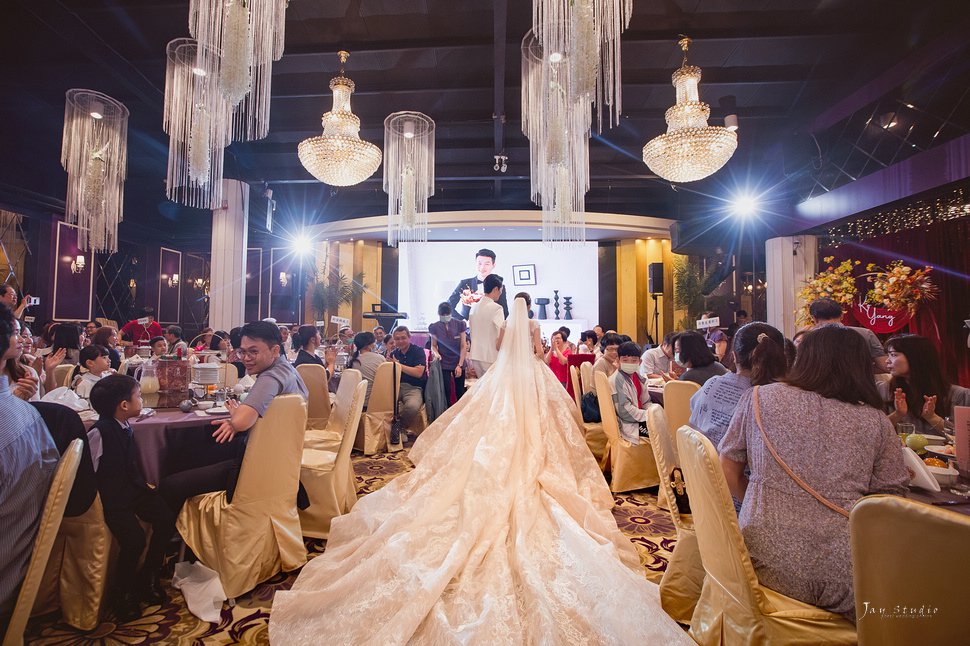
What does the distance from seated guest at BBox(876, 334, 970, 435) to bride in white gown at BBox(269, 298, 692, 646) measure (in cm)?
172

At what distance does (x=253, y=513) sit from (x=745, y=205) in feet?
27.5

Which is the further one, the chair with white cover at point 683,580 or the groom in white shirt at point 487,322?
the groom in white shirt at point 487,322

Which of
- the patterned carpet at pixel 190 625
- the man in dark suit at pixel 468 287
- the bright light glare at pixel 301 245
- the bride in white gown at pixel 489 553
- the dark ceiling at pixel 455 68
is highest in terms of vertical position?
the dark ceiling at pixel 455 68

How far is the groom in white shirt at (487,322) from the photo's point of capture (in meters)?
4.29

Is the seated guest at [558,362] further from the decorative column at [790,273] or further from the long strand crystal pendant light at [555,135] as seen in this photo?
the decorative column at [790,273]

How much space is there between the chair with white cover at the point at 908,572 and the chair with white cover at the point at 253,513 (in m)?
2.07

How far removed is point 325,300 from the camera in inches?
485

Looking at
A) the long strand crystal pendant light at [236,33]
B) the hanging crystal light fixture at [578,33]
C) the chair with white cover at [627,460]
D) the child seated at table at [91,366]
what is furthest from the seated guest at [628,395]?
the child seated at table at [91,366]

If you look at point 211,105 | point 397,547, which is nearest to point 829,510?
point 397,547

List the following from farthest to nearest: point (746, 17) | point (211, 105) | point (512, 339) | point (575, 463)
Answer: point (746, 17)
point (512, 339)
point (211, 105)
point (575, 463)

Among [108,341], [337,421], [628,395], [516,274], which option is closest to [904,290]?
[628,395]

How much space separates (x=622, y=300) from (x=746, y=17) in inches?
324

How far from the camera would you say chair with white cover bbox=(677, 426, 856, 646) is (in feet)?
4.07

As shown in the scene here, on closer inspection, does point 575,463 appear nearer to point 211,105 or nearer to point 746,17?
point 211,105
